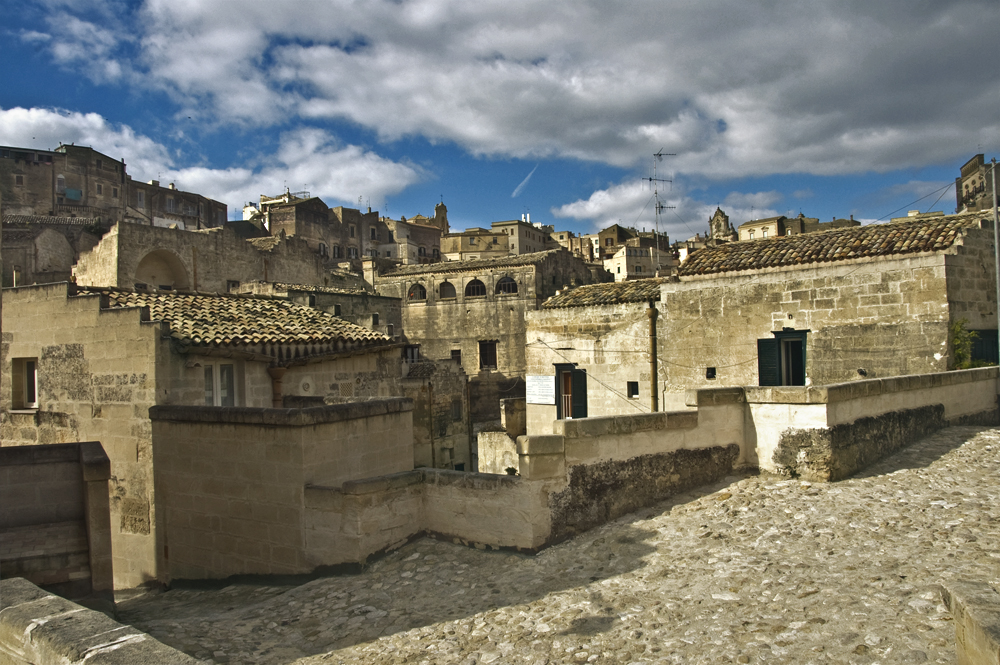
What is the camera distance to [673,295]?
14.8 m

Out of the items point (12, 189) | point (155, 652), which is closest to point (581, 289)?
point (155, 652)

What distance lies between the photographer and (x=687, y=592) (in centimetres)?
518

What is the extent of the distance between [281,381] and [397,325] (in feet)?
68.8

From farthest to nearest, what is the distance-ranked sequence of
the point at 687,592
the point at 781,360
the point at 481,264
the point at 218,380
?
the point at 481,264, the point at 781,360, the point at 218,380, the point at 687,592

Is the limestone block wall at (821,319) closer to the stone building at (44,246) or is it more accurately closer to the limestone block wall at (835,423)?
the limestone block wall at (835,423)

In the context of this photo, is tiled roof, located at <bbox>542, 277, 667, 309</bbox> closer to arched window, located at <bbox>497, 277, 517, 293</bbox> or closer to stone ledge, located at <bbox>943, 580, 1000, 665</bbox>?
stone ledge, located at <bbox>943, 580, 1000, 665</bbox>

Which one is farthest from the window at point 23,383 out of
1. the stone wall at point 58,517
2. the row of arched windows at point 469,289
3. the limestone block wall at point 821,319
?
the row of arched windows at point 469,289

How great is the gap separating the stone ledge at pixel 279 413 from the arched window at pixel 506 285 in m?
25.9

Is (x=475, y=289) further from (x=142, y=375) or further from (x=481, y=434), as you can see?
(x=142, y=375)

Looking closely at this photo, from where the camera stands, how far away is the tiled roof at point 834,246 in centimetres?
1188

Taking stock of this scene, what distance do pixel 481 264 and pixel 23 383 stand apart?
25.4 meters

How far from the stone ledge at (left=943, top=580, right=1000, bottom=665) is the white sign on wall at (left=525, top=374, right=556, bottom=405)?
13.4 m

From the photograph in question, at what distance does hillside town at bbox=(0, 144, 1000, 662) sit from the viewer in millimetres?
7184

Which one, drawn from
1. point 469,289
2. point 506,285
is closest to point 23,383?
point 506,285
